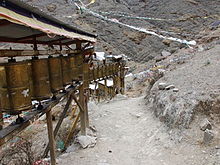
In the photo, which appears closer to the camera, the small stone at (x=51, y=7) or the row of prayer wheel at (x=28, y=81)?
the row of prayer wheel at (x=28, y=81)

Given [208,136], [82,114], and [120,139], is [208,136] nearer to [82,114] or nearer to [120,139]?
[120,139]

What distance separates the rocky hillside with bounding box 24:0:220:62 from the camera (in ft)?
83.1

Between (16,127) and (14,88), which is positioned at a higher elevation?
(14,88)

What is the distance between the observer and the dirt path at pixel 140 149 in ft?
13.1

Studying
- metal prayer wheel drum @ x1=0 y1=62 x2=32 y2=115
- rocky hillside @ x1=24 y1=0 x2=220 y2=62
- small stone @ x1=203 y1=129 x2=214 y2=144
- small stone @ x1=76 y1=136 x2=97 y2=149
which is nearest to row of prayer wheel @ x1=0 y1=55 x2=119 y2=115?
metal prayer wheel drum @ x1=0 y1=62 x2=32 y2=115

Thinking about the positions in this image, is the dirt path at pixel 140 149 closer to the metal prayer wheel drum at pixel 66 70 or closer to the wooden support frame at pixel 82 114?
→ the wooden support frame at pixel 82 114

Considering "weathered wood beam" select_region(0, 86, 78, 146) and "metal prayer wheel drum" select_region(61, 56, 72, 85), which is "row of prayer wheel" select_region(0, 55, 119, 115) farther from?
"weathered wood beam" select_region(0, 86, 78, 146)

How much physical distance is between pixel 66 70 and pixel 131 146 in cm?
276

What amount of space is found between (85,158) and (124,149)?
1056 millimetres

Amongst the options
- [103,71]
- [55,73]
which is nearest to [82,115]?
[55,73]

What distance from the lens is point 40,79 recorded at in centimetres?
270

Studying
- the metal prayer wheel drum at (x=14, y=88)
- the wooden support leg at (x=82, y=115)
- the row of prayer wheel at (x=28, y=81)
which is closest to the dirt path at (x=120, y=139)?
the wooden support leg at (x=82, y=115)

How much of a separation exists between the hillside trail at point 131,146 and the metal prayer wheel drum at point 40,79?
229 cm

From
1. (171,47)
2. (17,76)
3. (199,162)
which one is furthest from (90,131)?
(171,47)
